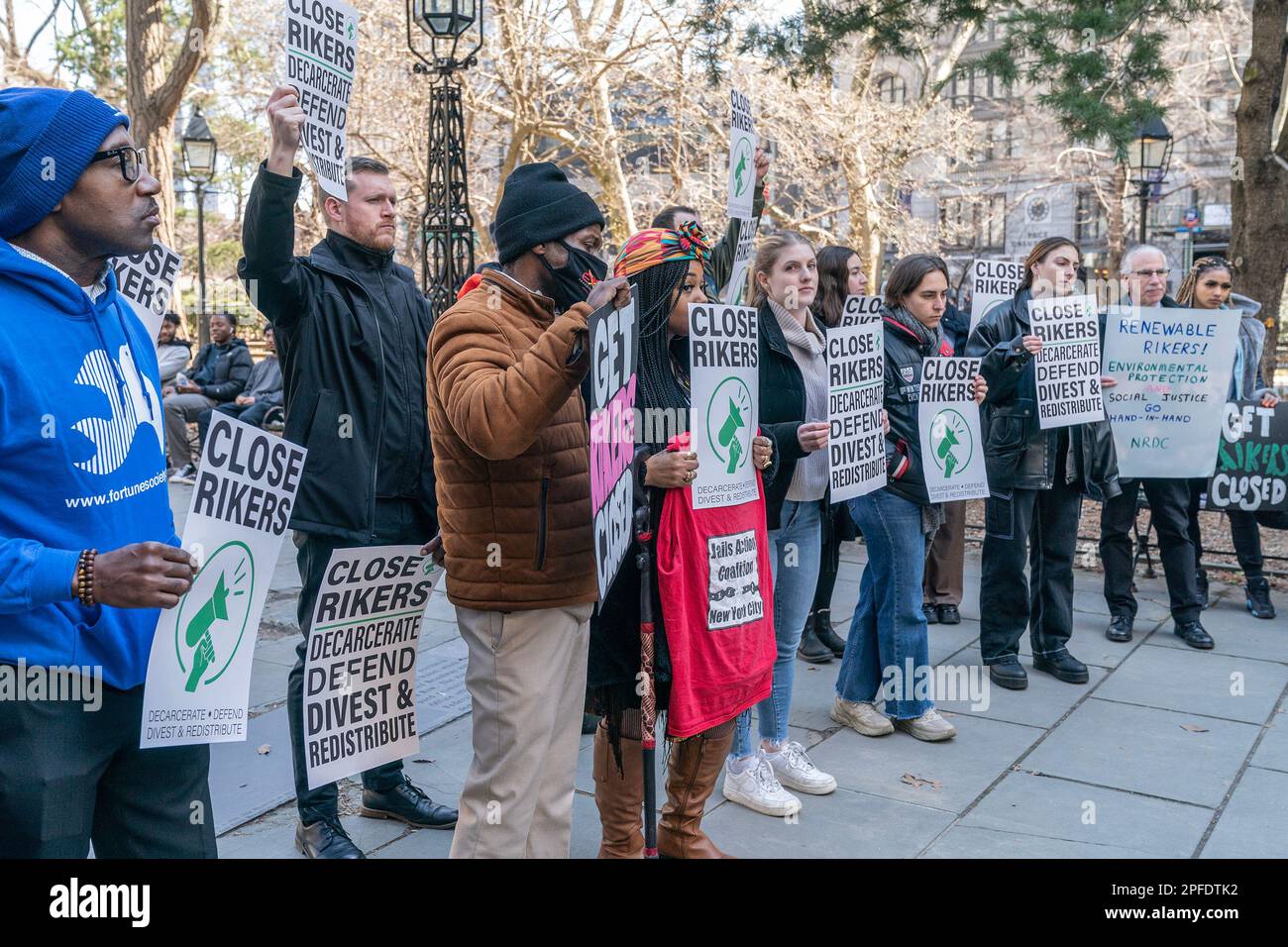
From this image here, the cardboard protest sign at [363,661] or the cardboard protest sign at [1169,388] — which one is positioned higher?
the cardboard protest sign at [1169,388]

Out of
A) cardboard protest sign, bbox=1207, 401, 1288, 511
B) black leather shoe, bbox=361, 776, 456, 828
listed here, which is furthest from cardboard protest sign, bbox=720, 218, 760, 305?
cardboard protest sign, bbox=1207, 401, 1288, 511

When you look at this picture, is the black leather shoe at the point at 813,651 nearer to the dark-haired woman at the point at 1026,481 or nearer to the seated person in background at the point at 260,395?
the dark-haired woman at the point at 1026,481

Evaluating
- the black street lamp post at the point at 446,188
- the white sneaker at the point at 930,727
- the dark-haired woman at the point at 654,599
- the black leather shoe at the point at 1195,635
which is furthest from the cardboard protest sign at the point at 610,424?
the black street lamp post at the point at 446,188

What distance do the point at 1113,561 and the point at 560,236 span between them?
16.8 ft

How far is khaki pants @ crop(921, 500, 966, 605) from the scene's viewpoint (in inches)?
290

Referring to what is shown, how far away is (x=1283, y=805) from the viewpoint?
457cm

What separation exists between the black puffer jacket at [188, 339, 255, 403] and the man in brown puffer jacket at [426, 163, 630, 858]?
11.0m

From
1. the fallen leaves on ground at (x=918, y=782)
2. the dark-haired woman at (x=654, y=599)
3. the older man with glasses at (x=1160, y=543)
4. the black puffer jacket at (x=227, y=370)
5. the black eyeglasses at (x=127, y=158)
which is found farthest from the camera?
the black puffer jacket at (x=227, y=370)

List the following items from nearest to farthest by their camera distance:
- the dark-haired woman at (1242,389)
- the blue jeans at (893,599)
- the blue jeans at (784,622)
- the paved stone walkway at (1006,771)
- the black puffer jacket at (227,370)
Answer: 1. the paved stone walkway at (1006,771)
2. the blue jeans at (784,622)
3. the blue jeans at (893,599)
4. the dark-haired woman at (1242,389)
5. the black puffer jacket at (227,370)

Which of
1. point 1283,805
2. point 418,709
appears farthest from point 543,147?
point 1283,805

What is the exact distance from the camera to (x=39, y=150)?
2.31 meters

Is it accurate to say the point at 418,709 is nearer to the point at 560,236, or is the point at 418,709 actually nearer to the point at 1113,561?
the point at 560,236

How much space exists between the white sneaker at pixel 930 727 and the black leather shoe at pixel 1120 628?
6.92ft

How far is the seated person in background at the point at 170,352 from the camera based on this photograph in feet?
45.0
